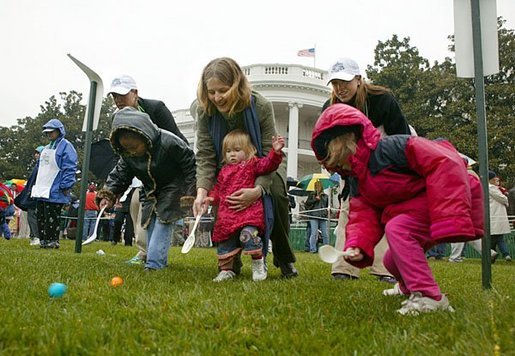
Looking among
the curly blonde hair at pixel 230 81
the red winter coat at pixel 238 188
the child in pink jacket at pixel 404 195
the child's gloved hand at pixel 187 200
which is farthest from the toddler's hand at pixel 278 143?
the child's gloved hand at pixel 187 200

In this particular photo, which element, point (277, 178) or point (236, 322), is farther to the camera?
point (277, 178)

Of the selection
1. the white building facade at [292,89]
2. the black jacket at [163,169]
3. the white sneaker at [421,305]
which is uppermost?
the white building facade at [292,89]

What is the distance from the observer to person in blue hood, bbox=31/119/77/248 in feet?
26.3

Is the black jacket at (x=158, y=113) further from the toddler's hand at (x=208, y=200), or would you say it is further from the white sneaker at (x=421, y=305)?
the white sneaker at (x=421, y=305)

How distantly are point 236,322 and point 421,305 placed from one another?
96 centimetres

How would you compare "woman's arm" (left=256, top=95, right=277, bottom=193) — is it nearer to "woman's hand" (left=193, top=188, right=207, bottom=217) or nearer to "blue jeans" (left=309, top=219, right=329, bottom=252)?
"woman's hand" (left=193, top=188, right=207, bottom=217)

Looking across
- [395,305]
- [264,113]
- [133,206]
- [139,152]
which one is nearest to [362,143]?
[395,305]

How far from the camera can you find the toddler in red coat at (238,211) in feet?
13.0

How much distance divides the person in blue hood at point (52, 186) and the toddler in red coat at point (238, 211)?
4.76m

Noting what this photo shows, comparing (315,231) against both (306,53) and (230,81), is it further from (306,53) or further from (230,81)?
(306,53)

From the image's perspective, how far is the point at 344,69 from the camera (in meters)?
3.97

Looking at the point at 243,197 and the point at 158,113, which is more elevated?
the point at 158,113

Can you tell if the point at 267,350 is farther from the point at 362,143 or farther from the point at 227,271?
the point at 227,271

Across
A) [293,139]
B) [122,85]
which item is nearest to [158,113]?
[122,85]
